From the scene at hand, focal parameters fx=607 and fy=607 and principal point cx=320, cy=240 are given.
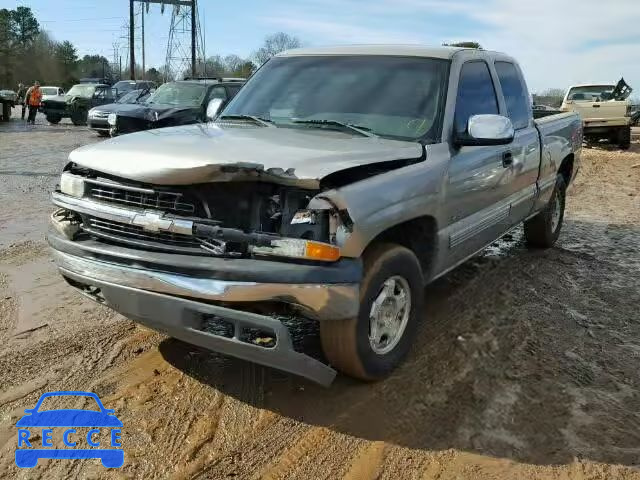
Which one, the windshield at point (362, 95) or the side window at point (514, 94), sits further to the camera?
the side window at point (514, 94)

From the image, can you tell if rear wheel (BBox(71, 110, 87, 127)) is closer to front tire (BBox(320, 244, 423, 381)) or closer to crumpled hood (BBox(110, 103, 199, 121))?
crumpled hood (BBox(110, 103, 199, 121))

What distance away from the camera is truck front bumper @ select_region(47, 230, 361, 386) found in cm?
284

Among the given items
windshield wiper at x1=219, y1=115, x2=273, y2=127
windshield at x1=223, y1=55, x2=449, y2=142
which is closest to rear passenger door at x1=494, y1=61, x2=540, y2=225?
windshield at x1=223, y1=55, x2=449, y2=142

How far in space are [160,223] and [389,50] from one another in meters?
2.37

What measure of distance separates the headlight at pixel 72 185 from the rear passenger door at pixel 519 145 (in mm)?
3202

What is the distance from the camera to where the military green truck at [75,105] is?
2586 cm

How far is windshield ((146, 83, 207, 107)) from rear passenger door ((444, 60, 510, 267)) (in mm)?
10594

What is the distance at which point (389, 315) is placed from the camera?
3.54m

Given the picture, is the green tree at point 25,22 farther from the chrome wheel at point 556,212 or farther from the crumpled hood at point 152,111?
the chrome wheel at point 556,212

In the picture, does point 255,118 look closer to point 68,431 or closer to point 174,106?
point 68,431

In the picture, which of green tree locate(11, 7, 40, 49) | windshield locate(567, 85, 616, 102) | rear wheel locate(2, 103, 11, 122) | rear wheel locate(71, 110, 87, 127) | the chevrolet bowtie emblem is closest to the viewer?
the chevrolet bowtie emblem

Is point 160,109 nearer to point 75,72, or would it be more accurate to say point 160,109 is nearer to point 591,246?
point 591,246

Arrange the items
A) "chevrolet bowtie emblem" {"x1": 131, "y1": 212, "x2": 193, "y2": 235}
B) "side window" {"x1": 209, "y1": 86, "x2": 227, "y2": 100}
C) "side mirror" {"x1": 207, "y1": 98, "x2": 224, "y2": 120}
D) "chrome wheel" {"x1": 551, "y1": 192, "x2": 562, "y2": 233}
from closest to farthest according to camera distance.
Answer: "chevrolet bowtie emblem" {"x1": 131, "y1": 212, "x2": 193, "y2": 235} < "side mirror" {"x1": 207, "y1": 98, "x2": 224, "y2": 120} < "chrome wheel" {"x1": 551, "y1": 192, "x2": 562, "y2": 233} < "side window" {"x1": 209, "y1": 86, "x2": 227, "y2": 100}

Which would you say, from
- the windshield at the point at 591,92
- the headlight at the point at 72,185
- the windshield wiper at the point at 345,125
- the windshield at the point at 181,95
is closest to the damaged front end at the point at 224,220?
the headlight at the point at 72,185
